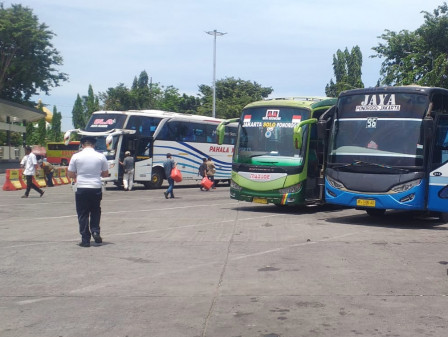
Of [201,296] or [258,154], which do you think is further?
[258,154]

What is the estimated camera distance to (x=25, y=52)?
49281 millimetres

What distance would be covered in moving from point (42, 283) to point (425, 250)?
6.31 meters

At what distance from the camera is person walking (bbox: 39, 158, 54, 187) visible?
31.0m

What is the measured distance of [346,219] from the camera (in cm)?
1666

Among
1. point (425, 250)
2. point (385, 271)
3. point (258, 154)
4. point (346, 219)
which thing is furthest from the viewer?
point (258, 154)

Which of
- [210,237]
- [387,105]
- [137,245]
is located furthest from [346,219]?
[137,245]


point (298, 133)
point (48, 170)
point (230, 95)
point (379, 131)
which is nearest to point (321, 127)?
point (298, 133)

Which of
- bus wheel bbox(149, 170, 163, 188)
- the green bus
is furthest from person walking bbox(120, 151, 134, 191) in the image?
the green bus

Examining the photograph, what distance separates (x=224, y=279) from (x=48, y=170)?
24284 mm

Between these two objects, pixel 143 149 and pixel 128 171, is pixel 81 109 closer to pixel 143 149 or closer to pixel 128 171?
pixel 143 149

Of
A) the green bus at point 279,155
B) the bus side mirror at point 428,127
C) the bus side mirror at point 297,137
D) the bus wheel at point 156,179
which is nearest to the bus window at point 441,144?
the bus side mirror at point 428,127

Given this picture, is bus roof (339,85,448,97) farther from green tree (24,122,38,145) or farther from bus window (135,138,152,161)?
green tree (24,122,38,145)

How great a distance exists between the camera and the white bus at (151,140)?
1160 inches

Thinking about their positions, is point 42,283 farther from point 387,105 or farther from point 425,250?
point 387,105
